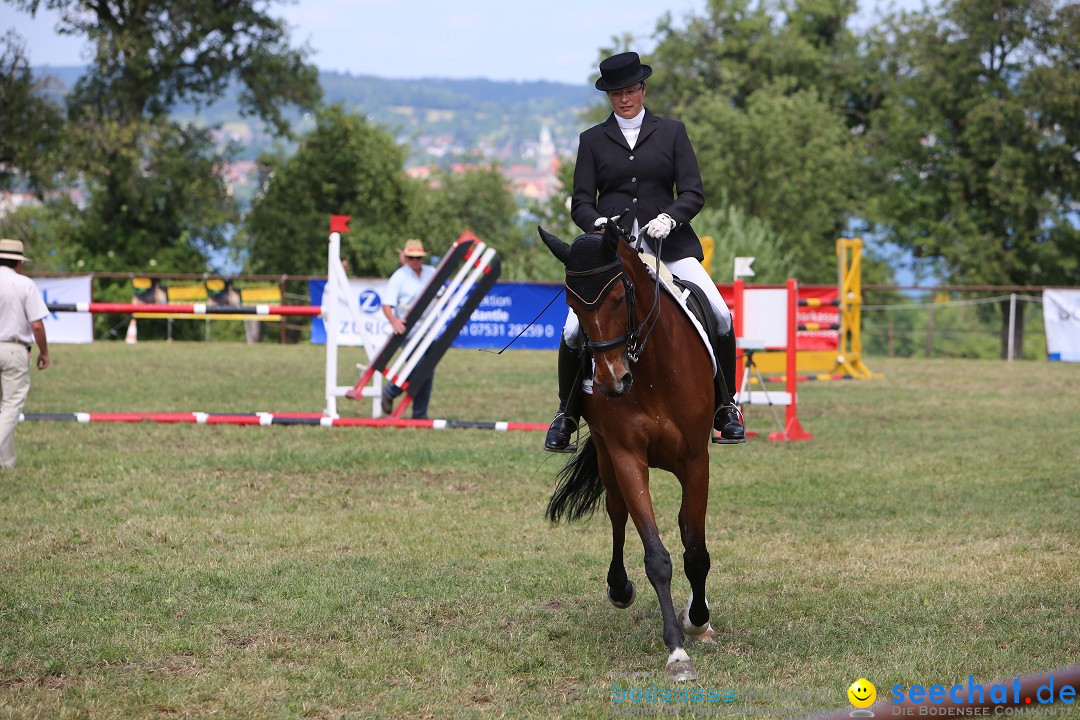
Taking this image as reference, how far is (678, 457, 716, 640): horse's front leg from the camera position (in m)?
5.70

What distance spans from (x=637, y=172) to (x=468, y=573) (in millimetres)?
2572

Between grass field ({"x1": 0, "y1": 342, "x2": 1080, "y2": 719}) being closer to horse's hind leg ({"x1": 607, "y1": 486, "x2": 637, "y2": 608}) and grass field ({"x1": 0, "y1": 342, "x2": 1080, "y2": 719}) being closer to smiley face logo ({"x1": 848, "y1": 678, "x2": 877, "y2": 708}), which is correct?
horse's hind leg ({"x1": 607, "y1": 486, "x2": 637, "y2": 608})

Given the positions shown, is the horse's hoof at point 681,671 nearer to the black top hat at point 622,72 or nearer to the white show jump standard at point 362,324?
the black top hat at point 622,72

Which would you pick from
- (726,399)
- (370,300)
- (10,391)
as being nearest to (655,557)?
(726,399)

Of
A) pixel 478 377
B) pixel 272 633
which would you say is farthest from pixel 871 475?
pixel 478 377

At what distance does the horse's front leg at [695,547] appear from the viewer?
5.70 metres

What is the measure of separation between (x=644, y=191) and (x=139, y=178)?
121 ft

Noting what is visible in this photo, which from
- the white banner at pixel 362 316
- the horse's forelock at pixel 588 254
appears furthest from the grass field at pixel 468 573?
the white banner at pixel 362 316

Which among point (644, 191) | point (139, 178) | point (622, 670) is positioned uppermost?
point (139, 178)

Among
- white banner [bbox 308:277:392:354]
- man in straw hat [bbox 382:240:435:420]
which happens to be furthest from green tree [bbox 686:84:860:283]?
man in straw hat [bbox 382:240:435:420]

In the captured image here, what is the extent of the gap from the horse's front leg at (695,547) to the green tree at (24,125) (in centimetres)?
3609

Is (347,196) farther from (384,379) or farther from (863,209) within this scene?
(384,379)

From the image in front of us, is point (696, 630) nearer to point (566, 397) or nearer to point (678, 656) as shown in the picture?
point (678, 656)

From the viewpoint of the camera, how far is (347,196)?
50.2 metres
